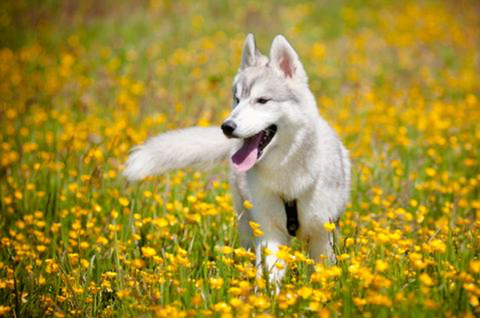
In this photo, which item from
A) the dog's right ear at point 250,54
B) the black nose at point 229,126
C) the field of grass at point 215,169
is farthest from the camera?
the dog's right ear at point 250,54

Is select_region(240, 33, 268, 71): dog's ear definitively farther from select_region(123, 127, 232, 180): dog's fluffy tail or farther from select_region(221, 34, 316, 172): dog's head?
select_region(123, 127, 232, 180): dog's fluffy tail

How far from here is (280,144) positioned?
3.37 metres

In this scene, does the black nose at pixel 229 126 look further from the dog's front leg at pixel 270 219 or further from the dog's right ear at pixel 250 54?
the dog's right ear at pixel 250 54

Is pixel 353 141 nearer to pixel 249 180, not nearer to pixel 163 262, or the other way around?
pixel 249 180

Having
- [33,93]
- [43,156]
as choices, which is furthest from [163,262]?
[33,93]

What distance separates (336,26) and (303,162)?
868 cm

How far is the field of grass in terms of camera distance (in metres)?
2.66

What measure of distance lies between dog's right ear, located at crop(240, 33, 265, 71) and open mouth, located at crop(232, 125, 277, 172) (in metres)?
0.68

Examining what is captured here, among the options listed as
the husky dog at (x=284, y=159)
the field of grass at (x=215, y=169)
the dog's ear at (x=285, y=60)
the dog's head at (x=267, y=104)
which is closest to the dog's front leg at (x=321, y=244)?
the husky dog at (x=284, y=159)

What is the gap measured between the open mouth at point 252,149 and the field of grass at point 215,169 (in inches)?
14.9

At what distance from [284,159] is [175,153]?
2.96 feet

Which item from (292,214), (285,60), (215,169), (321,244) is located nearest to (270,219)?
(292,214)

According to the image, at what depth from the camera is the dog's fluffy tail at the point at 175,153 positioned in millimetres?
3824

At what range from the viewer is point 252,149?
10.9 ft
